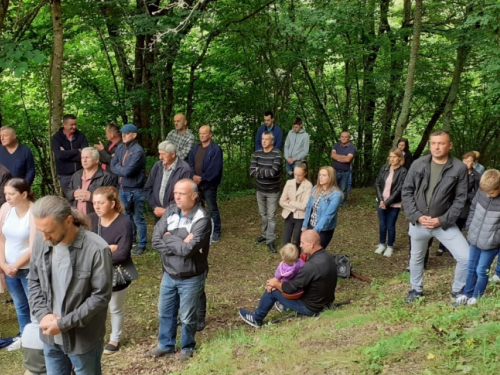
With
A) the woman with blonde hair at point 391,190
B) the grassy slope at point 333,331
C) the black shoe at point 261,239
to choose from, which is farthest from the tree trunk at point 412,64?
the black shoe at point 261,239

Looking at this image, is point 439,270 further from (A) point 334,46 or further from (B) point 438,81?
(B) point 438,81

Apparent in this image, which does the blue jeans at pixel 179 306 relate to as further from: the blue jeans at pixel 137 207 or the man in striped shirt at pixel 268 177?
the man in striped shirt at pixel 268 177

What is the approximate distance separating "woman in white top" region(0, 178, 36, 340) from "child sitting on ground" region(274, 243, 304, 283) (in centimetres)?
269

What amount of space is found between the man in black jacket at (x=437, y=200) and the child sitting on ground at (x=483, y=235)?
0.12m

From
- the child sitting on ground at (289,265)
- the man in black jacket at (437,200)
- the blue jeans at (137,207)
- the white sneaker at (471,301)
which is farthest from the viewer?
the blue jeans at (137,207)

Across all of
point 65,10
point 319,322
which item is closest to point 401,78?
point 65,10

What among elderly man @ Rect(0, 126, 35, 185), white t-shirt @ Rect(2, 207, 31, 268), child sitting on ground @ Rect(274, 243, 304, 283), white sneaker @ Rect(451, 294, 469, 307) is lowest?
white sneaker @ Rect(451, 294, 469, 307)

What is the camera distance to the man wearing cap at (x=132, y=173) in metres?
7.30

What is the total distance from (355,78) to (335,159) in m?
4.06

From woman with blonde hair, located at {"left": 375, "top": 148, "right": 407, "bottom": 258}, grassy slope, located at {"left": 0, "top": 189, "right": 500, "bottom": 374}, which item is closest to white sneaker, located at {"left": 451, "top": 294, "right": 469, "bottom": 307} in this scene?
grassy slope, located at {"left": 0, "top": 189, "right": 500, "bottom": 374}

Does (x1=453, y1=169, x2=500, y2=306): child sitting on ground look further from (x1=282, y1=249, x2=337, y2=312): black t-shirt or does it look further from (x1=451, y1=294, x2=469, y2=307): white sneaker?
(x1=282, y1=249, x2=337, y2=312): black t-shirt

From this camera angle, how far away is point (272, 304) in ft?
17.3

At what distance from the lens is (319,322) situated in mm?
4836

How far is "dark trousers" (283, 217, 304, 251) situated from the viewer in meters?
7.07
